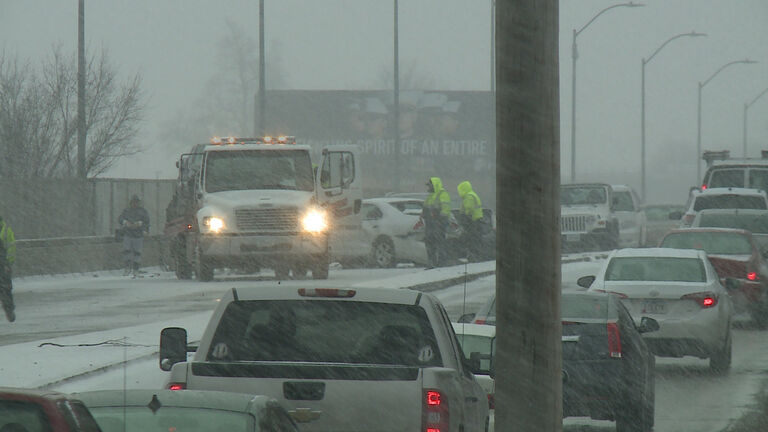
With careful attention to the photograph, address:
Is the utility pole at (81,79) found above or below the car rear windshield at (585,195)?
above

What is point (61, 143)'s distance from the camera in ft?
150

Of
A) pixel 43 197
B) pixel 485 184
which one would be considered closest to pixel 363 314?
pixel 43 197

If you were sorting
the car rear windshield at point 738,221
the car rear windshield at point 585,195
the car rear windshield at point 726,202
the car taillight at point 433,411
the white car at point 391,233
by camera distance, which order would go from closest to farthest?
the car taillight at point 433,411 → the car rear windshield at point 738,221 → the white car at point 391,233 → the car rear windshield at point 726,202 → the car rear windshield at point 585,195

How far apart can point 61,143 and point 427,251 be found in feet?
68.0

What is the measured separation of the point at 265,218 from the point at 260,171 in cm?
106

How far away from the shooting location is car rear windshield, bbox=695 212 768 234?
82.1ft

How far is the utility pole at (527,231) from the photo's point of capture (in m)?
6.10

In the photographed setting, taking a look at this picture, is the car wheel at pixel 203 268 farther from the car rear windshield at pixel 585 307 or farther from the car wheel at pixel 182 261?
the car rear windshield at pixel 585 307

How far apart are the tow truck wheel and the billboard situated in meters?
58.9

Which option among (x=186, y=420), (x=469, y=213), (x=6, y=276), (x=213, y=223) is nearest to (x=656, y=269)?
(x=6, y=276)

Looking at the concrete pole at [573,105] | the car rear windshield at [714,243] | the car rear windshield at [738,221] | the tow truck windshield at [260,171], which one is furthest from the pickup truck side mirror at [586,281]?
the concrete pole at [573,105]

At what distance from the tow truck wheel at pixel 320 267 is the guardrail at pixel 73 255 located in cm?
692

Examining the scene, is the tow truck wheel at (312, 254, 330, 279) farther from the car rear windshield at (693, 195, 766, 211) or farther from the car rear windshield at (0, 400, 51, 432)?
the car rear windshield at (0, 400, 51, 432)

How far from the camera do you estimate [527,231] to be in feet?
20.1
